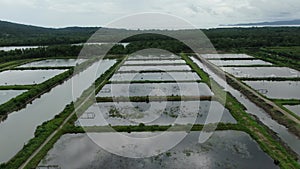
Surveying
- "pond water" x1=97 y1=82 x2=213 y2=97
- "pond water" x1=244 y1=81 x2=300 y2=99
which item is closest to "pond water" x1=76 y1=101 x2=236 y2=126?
"pond water" x1=97 y1=82 x2=213 y2=97

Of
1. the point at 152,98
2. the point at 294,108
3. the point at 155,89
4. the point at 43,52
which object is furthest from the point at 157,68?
the point at 43,52

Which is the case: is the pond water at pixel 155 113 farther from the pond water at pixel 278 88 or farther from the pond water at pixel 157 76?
the pond water at pixel 157 76

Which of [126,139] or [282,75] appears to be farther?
[282,75]

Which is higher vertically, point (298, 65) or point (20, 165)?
point (298, 65)

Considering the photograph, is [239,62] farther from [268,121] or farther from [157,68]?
[268,121]

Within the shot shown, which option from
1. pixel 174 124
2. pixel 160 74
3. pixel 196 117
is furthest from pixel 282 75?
pixel 174 124

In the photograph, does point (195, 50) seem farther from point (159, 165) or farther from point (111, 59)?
point (159, 165)
